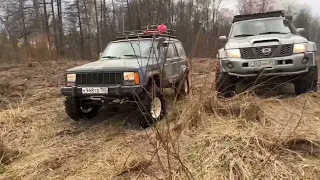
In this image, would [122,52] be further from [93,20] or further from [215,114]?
[93,20]

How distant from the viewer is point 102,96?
507cm

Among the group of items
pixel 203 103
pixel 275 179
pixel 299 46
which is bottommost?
pixel 275 179

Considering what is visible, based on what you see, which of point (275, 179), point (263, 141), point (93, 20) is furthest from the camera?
point (93, 20)

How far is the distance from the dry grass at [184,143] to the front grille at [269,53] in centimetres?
92

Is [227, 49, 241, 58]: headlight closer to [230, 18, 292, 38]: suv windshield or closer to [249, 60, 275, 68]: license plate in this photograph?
[249, 60, 275, 68]: license plate

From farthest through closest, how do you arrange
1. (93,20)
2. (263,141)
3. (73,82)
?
(93,20) < (73,82) < (263,141)

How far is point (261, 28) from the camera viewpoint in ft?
23.1

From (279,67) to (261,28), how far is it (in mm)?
1482

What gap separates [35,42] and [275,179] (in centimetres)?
1569

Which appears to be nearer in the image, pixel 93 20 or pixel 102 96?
pixel 102 96

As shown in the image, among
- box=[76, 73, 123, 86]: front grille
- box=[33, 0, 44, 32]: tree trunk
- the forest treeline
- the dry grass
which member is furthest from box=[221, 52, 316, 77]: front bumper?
box=[33, 0, 44, 32]: tree trunk

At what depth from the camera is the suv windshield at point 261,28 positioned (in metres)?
6.90

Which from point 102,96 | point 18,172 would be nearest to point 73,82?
point 102,96

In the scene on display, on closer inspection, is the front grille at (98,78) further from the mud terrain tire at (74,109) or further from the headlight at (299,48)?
the headlight at (299,48)
